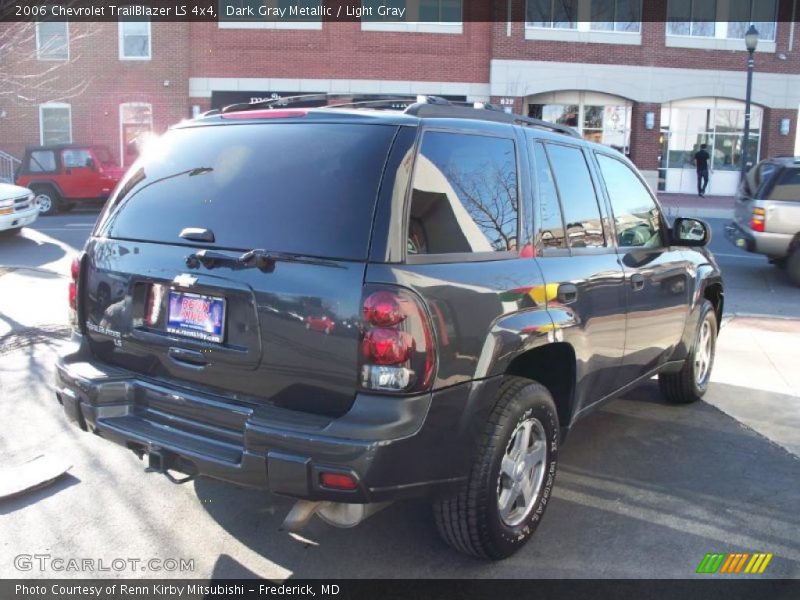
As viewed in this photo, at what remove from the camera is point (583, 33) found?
26500 millimetres

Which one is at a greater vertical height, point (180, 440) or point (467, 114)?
point (467, 114)

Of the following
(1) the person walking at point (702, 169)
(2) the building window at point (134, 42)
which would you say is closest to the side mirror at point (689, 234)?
(1) the person walking at point (702, 169)

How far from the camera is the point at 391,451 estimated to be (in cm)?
281

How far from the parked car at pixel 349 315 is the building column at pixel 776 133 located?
2764 cm

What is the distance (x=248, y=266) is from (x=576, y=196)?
1.92 m

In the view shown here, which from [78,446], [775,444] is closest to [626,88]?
[775,444]

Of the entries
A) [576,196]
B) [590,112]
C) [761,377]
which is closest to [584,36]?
[590,112]

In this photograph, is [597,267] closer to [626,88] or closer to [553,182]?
[553,182]

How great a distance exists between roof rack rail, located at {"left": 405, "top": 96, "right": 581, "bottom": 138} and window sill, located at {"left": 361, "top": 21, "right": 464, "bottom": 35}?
23385mm

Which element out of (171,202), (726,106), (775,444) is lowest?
(775,444)

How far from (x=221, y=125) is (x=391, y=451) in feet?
5.70

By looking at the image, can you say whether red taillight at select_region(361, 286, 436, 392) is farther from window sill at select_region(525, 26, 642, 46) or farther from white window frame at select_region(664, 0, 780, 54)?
white window frame at select_region(664, 0, 780, 54)

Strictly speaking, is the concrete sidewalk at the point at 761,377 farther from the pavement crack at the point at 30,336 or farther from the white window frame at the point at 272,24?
the white window frame at the point at 272,24

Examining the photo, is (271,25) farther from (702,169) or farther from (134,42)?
(702,169)
